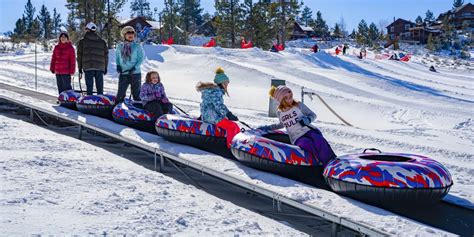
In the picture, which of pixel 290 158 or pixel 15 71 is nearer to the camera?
pixel 290 158

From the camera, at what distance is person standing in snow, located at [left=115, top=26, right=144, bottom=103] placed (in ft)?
32.9

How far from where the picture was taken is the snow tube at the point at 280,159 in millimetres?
6367

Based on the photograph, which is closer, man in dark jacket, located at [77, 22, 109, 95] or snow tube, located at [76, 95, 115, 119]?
snow tube, located at [76, 95, 115, 119]

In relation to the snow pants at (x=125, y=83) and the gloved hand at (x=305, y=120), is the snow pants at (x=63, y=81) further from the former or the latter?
the gloved hand at (x=305, y=120)

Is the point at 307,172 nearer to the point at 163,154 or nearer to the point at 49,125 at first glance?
the point at 163,154

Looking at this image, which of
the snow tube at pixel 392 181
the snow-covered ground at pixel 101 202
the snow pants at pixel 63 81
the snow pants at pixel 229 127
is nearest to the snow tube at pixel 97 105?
the snow pants at pixel 63 81

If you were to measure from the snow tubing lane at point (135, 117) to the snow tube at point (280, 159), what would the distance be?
111 inches

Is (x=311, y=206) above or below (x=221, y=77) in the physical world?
below

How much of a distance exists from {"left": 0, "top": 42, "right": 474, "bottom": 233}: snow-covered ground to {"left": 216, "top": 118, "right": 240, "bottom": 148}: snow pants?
210 cm

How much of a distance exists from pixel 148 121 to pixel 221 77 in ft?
6.69

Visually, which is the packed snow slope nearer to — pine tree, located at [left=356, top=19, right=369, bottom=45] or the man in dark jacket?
the man in dark jacket

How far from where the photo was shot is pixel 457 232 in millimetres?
5043

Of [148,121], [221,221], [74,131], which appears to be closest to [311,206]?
[221,221]

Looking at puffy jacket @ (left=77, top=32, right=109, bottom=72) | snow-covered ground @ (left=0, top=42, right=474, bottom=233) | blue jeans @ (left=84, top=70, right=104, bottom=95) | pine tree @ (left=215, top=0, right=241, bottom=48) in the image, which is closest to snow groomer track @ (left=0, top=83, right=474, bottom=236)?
snow-covered ground @ (left=0, top=42, right=474, bottom=233)
